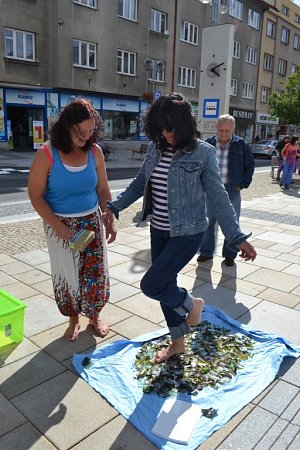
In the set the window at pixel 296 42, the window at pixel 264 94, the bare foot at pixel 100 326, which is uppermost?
the window at pixel 296 42

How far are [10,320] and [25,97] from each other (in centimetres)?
2085

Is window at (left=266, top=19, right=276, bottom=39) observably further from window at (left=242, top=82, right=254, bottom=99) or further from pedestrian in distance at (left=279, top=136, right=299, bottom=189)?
pedestrian in distance at (left=279, top=136, right=299, bottom=189)

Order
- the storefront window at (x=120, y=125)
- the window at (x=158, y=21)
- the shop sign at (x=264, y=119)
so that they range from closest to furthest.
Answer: the storefront window at (x=120, y=125), the window at (x=158, y=21), the shop sign at (x=264, y=119)

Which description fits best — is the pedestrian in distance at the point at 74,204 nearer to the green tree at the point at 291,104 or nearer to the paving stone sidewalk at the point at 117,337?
the paving stone sidewalk at the point at 117,337

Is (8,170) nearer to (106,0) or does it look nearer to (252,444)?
(106,0)

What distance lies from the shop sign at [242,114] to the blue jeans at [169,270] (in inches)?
1388

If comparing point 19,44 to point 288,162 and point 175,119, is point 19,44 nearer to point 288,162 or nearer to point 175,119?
point 288,162

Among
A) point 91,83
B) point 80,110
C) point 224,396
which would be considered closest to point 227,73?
point 80,110

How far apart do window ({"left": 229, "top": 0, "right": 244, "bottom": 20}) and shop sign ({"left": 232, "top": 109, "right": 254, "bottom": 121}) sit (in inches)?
293

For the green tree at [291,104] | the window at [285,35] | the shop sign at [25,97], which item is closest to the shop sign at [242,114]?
the window at [285,35]

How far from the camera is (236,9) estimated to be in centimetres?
3422

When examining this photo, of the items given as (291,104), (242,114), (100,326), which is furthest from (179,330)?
(242,114)

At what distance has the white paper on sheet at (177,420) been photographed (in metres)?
2.33

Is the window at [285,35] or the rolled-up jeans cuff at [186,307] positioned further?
the window at [285,35]
